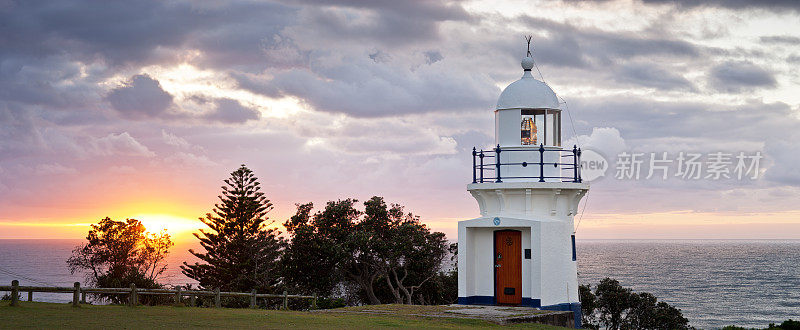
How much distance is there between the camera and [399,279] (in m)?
28.2

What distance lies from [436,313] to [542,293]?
304 cm

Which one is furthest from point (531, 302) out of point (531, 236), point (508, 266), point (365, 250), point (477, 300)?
point (365, 250)

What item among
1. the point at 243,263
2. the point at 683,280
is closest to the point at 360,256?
the point at 243,263

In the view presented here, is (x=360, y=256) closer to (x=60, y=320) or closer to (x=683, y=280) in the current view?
(x=60, y=320)

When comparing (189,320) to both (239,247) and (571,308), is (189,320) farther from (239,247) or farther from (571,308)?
(239,247)

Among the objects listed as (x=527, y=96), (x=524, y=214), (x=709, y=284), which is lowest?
(x=709, y=284)

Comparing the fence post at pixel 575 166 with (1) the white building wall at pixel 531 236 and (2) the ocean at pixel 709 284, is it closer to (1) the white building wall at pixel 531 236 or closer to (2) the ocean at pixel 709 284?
(1) the white building wall at pixel 531 236

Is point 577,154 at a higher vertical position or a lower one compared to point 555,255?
higher

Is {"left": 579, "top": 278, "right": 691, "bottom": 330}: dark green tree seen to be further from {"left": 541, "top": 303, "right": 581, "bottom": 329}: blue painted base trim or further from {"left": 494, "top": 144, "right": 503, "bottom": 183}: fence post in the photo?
{"left": 494, "top": 144, "right": 503, "bottom": 183}: fence post

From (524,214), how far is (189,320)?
8093 millimetres

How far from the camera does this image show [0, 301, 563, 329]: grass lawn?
1298 centimetres

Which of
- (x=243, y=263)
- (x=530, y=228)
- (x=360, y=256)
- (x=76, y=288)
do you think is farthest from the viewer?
(x=243, y=263)

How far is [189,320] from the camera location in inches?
555

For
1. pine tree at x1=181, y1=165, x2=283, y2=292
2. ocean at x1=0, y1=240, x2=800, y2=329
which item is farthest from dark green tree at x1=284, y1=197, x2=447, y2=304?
ocean at x1=0, y1=240, x2=800, y2=329
